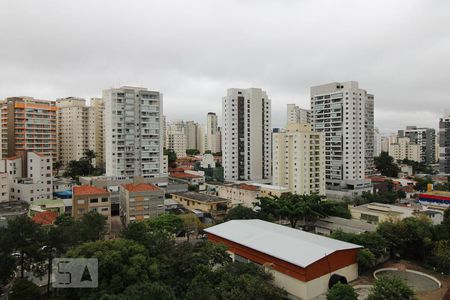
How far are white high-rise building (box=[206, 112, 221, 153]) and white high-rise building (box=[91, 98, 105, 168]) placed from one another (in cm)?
5382

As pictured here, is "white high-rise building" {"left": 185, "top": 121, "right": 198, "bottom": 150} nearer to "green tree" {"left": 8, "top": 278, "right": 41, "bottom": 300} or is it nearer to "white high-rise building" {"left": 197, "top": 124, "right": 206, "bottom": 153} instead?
"white high-rise building" {"left": 197, "top": 124, "right": 206, "bottom": 153}

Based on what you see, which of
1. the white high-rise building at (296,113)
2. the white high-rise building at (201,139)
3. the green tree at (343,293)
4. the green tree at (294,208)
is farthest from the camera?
the white high-rise building at (201,139)

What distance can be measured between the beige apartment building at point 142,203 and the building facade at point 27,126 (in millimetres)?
29305

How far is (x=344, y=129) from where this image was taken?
4906 cm

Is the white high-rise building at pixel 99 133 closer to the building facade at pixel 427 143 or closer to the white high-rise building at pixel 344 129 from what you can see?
the white high-rise building at pixel 344 129

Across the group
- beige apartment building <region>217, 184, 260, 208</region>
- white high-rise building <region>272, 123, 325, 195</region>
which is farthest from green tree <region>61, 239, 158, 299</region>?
white high-rise building <region>272, 123, 325, 195</region>

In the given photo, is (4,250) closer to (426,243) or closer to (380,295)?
(380,295)

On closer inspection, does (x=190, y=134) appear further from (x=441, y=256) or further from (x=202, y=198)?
(x=441, y=256)

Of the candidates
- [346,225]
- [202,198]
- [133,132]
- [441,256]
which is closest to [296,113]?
[133,132]

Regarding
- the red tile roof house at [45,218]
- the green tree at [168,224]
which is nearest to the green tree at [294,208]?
the green tree at [168,224]

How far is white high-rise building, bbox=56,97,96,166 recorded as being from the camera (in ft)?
206

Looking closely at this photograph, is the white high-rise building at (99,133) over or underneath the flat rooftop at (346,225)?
over

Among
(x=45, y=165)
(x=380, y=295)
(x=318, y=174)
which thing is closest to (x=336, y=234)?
(x=380, y=295)

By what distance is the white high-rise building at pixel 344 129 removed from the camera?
48531mm
